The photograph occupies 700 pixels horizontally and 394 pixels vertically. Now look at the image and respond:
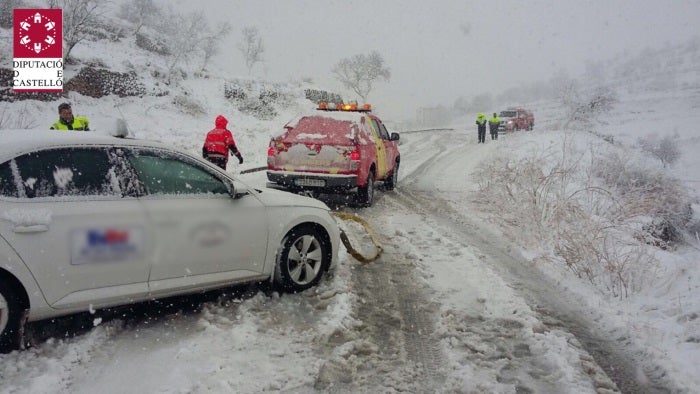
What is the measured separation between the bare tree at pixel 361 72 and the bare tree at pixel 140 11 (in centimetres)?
2810

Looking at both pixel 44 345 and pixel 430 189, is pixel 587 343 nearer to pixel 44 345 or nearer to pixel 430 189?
pixel 44 345

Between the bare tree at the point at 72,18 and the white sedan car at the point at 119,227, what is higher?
the bare tree at the point at 72,18

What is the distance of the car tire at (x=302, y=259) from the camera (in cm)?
458

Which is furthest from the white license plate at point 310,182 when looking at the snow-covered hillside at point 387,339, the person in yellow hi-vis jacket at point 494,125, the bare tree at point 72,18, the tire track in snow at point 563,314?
the person in yellow hi-vis jacket at point 494,125

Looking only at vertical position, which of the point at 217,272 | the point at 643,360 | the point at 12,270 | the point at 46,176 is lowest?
the point at 643,360

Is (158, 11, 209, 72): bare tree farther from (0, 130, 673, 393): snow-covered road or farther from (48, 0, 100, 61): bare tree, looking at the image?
(0, 130, 673, 393): snow-covered road

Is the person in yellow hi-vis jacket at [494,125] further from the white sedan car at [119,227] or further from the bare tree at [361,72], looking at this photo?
the bare tree at [361,72]

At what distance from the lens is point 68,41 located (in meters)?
22.5

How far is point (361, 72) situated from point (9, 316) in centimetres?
6490

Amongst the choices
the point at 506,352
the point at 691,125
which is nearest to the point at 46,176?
the point at 506,352

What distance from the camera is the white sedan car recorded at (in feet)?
10.3

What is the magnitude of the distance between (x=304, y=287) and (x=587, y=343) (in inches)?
101

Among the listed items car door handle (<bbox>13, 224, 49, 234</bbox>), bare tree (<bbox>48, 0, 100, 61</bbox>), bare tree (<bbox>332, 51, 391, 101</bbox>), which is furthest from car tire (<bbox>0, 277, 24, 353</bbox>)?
bare tree (<bbox>332, 51, 391, 101</bbox>)

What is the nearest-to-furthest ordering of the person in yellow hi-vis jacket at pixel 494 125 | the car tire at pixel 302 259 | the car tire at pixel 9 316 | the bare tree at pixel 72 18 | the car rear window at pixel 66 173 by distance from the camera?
the car tire at pixel 9 316
the car rear window at pixel 66 173
the car tire at pixel 302 259
the bare tree at pixel 72 18
the person in yellow hi-vis jacket at pixel 494 125
